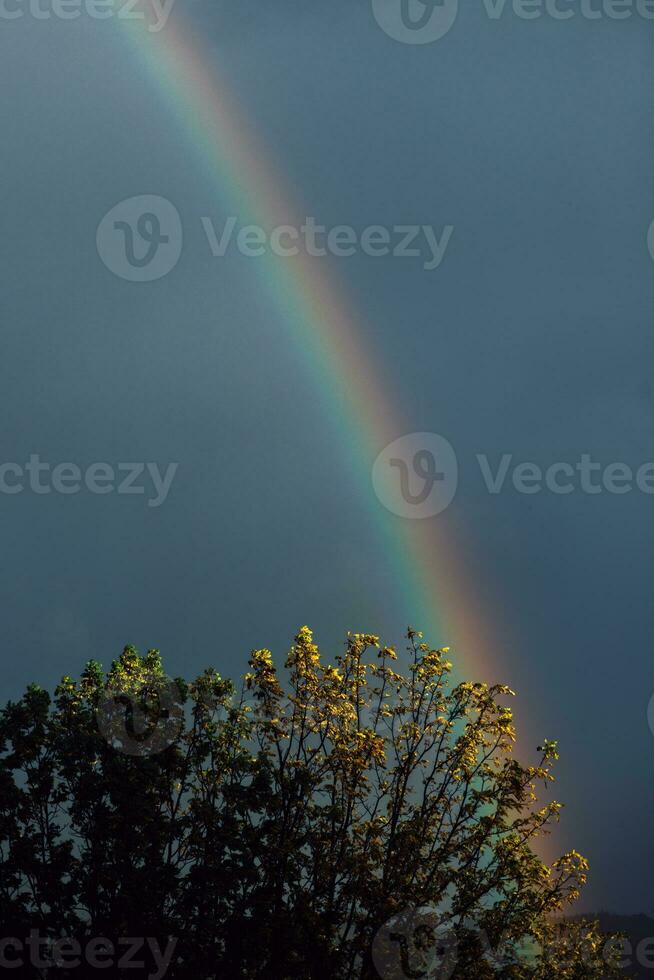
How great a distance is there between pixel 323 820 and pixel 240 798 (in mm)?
1802

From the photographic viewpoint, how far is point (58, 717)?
26.9 m

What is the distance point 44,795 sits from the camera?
1038 inches

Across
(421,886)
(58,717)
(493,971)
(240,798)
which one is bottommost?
(493,971)

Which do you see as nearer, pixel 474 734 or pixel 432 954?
pixel 432 954

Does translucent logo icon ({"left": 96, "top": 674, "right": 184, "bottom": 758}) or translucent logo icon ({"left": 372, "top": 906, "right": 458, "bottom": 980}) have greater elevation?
translucent logo icon ({"left": 96, "top": 674, "right": 184, "bottom": 758})

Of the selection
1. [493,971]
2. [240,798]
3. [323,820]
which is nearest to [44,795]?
[240,798]

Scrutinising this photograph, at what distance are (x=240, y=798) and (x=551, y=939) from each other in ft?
24.7

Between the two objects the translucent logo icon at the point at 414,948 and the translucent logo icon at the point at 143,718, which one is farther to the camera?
the translucent logo icon at the point at 143,718

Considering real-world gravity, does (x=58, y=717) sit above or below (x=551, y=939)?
above

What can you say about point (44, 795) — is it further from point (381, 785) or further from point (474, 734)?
point (474, 734)

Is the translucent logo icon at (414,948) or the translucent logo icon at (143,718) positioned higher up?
the translucent logo icon at (143,718)

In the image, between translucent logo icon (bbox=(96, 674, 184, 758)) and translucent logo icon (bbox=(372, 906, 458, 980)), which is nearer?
translucent logo icon (bbox=(372, 906, 458, 980))

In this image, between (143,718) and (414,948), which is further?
(143,718)

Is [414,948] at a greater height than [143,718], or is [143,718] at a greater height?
[143,718]
